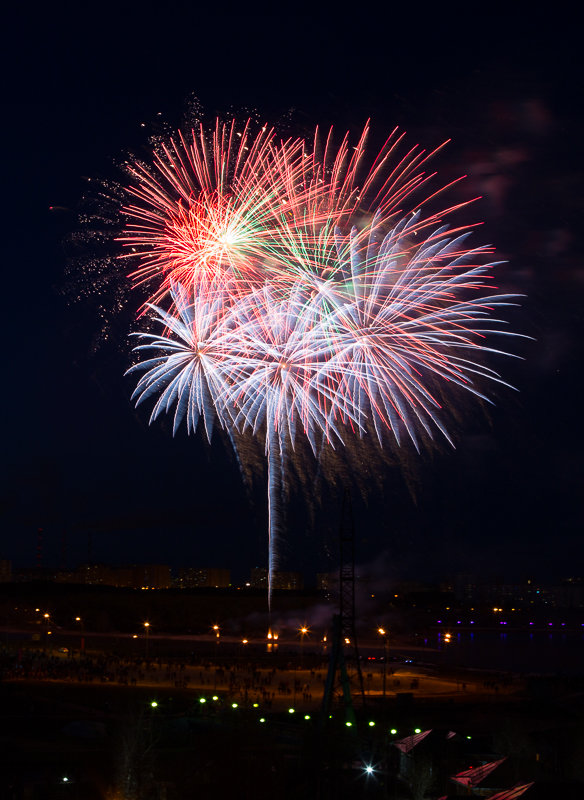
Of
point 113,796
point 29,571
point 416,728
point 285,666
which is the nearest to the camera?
point 113,796

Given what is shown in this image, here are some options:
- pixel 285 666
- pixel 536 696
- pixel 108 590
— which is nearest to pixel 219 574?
pixel 108 590

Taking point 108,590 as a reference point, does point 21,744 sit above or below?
below

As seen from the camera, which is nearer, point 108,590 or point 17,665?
point 17,665

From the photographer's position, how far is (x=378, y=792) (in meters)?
13.5

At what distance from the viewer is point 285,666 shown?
34.4m

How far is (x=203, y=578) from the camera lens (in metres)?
96.5

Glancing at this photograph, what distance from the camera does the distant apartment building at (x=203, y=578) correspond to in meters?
94.0

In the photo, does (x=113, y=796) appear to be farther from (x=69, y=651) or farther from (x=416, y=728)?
(x=69, y=651)

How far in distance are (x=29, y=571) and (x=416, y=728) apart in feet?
301

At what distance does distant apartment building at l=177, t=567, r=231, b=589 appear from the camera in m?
94.0

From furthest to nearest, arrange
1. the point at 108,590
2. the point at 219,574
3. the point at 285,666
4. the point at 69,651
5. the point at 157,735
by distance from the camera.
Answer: the point at 219,574, the point at 108,590, the point at 69,651, the point at 285,666, the point at 157,735

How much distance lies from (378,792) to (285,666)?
70.2ft

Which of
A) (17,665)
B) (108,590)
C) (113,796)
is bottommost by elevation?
(113,796)

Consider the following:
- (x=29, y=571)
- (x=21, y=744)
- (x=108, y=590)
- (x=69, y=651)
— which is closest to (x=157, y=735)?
(x=21, y=744)
